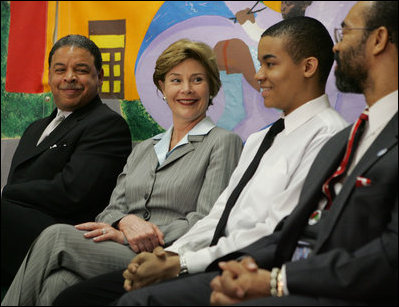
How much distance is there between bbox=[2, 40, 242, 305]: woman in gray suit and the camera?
2.48 m

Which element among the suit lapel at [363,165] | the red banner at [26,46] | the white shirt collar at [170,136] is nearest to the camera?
the suit lapel at [363,165]

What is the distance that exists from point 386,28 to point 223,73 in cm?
162

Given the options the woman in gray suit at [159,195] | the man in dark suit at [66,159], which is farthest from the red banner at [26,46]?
the woman in gray suit at [159,195]

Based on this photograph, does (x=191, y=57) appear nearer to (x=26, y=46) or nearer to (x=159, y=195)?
(x=159, y=195)

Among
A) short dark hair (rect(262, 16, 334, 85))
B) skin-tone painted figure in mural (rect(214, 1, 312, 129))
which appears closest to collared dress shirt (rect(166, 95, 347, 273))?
short dark hair (rect(262, 16, 334, 85))

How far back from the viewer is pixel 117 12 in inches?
149

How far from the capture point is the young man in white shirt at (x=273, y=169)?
7.19 ft

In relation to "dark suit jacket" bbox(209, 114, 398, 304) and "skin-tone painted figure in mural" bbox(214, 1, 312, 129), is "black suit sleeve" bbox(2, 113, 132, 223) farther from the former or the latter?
"dark suit jacket" bbox(209, 114, 398, 304)

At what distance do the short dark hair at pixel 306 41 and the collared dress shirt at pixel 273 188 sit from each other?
6.1 inches

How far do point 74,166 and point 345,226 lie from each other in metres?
1.71

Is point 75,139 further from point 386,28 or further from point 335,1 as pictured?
point 386,28

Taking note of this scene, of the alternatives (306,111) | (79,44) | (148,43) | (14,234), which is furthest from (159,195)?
(148,43)

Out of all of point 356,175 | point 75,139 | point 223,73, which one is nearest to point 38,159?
point 75,139

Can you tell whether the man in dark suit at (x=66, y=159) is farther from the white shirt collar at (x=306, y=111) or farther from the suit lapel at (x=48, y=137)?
the white shirt collar at (x=306, y=111)
